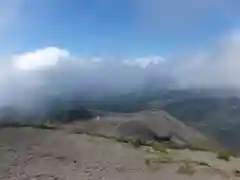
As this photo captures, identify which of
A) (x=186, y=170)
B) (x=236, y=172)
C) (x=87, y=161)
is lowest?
(x=236, y=172)

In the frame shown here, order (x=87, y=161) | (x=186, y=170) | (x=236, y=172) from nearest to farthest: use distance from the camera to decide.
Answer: (x=87, y=161)
(x=186, y=170)
(x=236, y=172)

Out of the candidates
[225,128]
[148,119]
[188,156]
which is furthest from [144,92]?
[188,156]

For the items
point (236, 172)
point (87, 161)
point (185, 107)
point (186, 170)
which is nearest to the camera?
point (87, 161)

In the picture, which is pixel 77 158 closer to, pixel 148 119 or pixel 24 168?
pixel 24 168

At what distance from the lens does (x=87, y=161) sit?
1204 centimetres

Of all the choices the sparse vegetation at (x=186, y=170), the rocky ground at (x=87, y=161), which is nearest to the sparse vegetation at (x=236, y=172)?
the rocky ground at (x=87, y=161)

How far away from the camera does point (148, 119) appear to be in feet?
97.1

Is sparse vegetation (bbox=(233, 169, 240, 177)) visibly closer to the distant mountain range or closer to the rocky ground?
the rocky ground

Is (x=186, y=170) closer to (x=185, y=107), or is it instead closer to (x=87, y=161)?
(x=87, y=161)

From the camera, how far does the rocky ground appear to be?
36.9ft

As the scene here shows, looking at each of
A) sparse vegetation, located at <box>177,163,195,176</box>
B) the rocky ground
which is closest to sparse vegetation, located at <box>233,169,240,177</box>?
the rocky ground

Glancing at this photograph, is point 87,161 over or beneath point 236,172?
over

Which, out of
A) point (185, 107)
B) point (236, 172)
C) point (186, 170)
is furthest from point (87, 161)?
point (185, 107)

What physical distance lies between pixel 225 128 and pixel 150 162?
3432 centimetres
